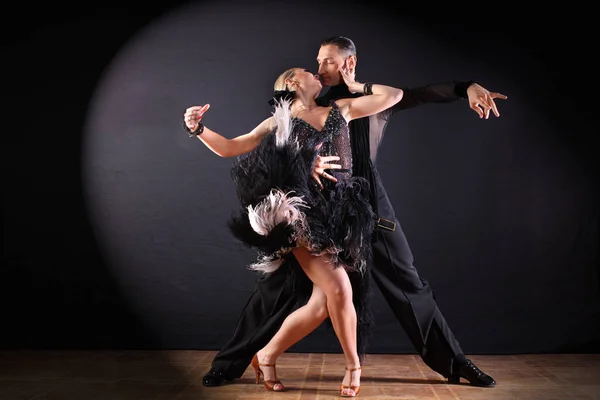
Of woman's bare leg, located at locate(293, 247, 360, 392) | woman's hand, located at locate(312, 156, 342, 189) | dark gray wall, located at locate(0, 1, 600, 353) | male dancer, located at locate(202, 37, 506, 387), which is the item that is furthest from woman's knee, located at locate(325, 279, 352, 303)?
dark gray wall, located at locate(0, 1, 600, 353)

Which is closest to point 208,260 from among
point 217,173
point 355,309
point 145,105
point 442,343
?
point 217,173

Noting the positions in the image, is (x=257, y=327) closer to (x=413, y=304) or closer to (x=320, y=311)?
(x=320, y=311)

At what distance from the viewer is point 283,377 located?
142 inches

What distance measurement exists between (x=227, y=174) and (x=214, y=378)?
4.70 ft

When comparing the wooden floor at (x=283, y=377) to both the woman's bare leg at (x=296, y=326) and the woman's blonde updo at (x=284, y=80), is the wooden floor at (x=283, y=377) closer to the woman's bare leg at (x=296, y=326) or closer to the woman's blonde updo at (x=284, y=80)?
the woman's bare leg at (x=296, y=326)

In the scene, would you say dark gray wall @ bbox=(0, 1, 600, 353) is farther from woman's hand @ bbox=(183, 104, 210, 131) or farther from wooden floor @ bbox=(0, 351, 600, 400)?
woman's hand @ bbox=(183, 104, 210, 131)

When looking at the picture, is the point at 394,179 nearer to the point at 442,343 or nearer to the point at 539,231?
the point at 539,231

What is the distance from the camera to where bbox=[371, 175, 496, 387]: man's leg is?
11.0 ft

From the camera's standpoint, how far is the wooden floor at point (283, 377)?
3.19 m

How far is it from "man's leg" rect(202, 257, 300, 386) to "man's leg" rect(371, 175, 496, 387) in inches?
17.6

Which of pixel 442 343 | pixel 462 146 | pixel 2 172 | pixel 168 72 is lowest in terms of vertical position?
pixel 442 343

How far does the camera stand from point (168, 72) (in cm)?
443

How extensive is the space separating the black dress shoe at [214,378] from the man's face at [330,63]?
1.45 metres

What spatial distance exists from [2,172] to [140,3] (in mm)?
1361
